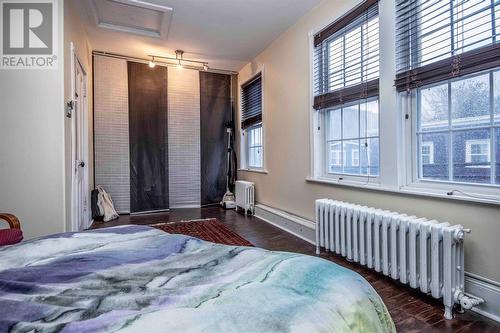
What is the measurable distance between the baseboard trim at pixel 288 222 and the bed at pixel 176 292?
225 centimetres

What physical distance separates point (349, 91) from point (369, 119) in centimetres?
34

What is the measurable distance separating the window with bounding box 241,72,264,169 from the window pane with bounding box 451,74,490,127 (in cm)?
284

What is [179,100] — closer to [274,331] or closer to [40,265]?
[40,265]

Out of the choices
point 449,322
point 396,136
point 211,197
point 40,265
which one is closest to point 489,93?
point 396,136

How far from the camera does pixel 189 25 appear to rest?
11.5 ft

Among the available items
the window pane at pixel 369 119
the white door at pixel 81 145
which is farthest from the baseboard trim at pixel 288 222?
the white door at pixel 81 145

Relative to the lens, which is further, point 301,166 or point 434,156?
point 301,166

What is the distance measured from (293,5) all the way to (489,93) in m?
2.14

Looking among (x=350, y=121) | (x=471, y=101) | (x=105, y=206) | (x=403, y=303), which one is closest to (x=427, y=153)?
(x=471, y=101)

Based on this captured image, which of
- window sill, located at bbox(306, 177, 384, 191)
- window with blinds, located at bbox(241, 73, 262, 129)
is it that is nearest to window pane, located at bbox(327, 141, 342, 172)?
window sill, located at bbox(306, 177, 384, 191)

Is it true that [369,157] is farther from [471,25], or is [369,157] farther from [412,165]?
[471,25]

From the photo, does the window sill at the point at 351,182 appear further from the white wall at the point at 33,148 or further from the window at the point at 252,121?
the white wall at the point at 33,148

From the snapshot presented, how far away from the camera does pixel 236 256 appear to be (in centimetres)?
96

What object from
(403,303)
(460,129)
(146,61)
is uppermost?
(146,61)
